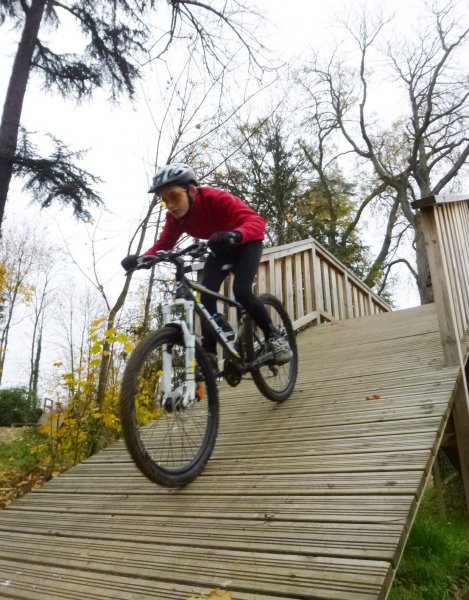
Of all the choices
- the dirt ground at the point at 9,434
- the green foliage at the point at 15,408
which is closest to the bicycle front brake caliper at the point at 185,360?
the dirt ground at the point at 9,434

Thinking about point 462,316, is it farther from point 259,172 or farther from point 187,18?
point 259,172

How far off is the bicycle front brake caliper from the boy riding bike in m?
0.29

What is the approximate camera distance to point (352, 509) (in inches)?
62.3

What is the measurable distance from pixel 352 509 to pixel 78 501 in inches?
56.8

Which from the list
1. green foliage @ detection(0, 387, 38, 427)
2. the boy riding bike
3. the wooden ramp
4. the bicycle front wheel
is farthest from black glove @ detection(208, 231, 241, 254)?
green foliage @ detection(0, 387, 38, 427)

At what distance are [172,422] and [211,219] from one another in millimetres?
1154

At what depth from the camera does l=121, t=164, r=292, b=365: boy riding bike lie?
2332 millimetres

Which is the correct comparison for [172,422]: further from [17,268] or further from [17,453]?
[17,268]

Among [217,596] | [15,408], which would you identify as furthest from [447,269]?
[15,408]

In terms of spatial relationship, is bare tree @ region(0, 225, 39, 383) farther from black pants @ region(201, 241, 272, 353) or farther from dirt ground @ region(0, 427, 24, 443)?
black pants @ region(201, 241, 272, 353)

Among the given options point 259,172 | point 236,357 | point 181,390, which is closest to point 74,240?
point 236,357

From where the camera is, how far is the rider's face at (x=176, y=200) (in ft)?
7.82

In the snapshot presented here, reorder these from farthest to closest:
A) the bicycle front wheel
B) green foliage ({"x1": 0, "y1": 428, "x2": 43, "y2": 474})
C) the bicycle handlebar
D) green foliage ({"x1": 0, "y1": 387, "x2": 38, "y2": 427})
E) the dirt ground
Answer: green foliage ({"x1": 0, "y1": 387, "x2": 38, "y2": 427})
the dirt ground
green foliage ({"x1": 0, "y1": 428, "x2": 43, "y2": 474})
the bicycle handlebar
the bicycle front wheel

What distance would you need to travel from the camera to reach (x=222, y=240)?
2248mm
